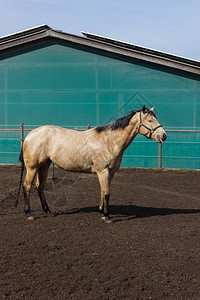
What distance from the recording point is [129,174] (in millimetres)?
13141

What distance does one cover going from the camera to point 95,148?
6.44 meters

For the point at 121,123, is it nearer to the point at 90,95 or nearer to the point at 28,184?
the point at 28,184

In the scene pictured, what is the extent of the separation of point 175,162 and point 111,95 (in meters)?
4.31

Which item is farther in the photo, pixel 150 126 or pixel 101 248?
pixel 150 126

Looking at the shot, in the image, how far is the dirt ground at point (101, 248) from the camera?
357 cm

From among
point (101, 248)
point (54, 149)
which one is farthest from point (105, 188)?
point (101, 248)

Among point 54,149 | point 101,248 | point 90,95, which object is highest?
point 90,95

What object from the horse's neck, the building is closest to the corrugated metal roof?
the building

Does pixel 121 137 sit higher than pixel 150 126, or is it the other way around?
pixel 150 126

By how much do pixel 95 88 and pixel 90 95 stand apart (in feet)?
1.34

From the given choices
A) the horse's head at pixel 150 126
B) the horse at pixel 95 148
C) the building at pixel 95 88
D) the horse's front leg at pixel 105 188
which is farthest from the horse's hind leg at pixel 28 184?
the building at pixel 95 88

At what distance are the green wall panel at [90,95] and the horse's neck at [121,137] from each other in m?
8.96

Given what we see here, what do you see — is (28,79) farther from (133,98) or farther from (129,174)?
(129,174)

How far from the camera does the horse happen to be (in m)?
6.35
